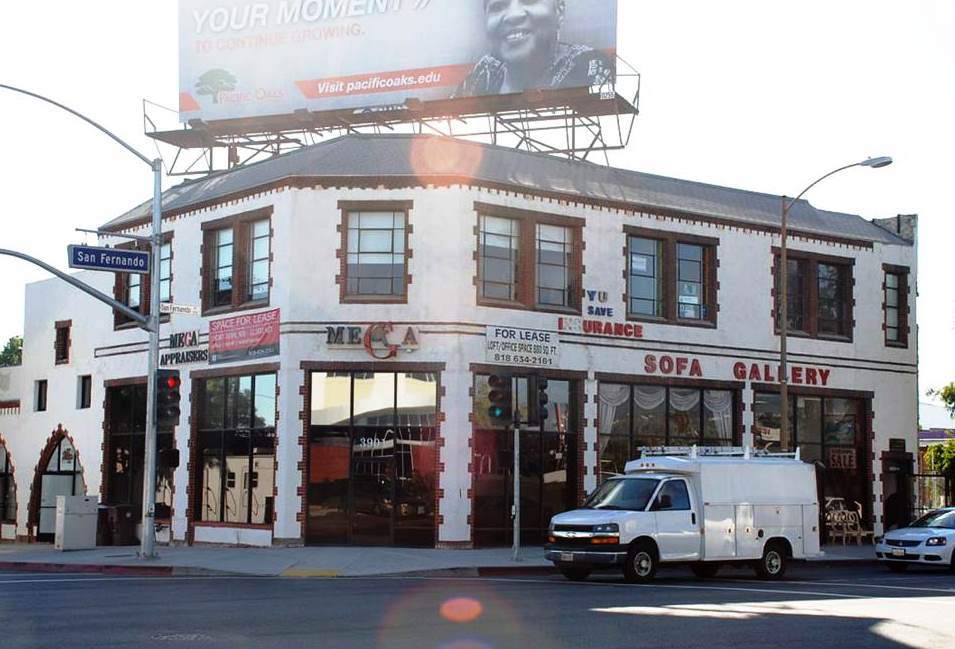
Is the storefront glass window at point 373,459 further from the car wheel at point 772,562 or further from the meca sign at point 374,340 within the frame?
the car wheel at point 772,562

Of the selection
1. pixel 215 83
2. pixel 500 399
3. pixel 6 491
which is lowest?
pixel 6 491

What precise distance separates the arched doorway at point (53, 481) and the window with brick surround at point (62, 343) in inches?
91.3

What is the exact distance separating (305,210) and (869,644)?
66.6 feet

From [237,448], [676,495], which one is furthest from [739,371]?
[237,448]

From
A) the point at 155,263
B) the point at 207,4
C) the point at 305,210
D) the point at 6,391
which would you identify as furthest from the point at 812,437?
the point at 6,391

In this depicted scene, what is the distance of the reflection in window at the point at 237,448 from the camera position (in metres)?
31.6

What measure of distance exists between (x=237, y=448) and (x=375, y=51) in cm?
1370

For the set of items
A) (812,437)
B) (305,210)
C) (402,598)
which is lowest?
(402,598)

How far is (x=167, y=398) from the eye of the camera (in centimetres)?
2719

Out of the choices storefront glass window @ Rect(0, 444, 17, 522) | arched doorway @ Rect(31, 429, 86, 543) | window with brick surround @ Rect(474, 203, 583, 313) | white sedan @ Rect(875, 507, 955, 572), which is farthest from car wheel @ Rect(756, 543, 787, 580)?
storefront glass window @ Rect(0, 444, 17, 522)

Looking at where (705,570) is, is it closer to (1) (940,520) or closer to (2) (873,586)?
(2) (873,586)

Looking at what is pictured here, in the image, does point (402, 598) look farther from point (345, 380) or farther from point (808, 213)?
point (808, 213)

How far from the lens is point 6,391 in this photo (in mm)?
43000

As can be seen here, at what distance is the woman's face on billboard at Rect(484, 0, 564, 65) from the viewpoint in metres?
38.0
